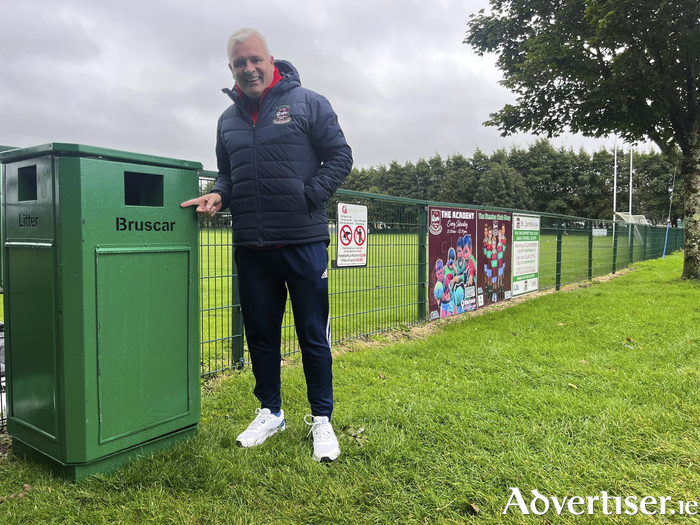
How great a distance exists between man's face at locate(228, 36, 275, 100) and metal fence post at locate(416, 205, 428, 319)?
3554 mm

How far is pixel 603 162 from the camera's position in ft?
148

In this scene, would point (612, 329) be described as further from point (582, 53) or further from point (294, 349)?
point (582, 53)

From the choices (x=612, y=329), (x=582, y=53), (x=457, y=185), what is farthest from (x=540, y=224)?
(x=457, y=185)

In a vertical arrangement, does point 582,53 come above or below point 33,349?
above

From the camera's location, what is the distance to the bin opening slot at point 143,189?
222cm

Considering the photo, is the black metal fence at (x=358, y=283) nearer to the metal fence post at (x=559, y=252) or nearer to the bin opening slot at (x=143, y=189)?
the bin opening slot at (x=143, y=189)

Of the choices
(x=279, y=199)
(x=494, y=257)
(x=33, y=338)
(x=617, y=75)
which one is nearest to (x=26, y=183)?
(x=33, y=338)

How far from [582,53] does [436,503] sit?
1048 centimetres

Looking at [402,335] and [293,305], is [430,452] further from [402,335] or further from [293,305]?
[402,335]

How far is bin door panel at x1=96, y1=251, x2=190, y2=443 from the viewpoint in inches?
79.1

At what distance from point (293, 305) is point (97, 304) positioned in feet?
2.96

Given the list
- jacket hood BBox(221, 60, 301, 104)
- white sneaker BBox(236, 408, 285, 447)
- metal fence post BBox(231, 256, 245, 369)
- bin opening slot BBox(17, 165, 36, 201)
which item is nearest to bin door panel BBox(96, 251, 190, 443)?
white sneaker BBox(236, 408, 285, 447)

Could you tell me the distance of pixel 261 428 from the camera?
8.09ft

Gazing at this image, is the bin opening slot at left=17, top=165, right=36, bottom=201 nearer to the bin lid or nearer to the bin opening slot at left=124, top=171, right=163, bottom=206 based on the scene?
the bin lid
